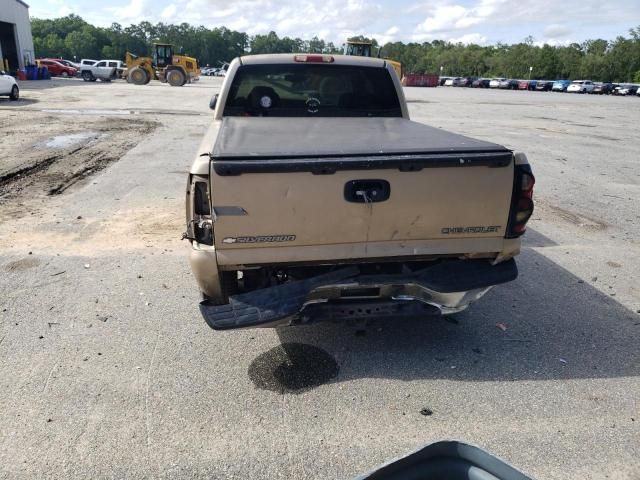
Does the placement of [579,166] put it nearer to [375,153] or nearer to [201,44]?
[375,153]

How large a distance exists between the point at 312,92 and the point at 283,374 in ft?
11.4

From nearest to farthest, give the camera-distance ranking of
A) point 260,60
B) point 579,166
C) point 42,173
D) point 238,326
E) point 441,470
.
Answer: point 441,470
point 238,326
point 260,60
point 42,173
point 579,166

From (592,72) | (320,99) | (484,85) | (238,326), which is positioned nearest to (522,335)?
(238,326)

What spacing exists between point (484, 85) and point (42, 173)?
81.7 meters

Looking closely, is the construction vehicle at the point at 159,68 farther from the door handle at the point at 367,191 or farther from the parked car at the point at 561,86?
the parked car at the point at 561,86

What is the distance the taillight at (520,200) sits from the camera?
340 cm

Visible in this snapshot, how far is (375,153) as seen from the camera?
10.6 feet

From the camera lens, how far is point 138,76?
144 feet

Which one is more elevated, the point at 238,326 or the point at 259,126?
the point at 259,126

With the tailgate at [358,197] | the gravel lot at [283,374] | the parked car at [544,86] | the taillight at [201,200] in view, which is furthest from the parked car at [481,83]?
the taillight at [201,200]

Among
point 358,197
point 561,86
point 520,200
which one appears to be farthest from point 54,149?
point 561,86

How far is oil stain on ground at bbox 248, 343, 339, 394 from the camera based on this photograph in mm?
3422

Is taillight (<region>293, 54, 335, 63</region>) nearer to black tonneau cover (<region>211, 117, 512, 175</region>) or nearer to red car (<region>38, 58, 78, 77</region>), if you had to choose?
black tonneau cover (<region>211, 117, 512, 175</region>)

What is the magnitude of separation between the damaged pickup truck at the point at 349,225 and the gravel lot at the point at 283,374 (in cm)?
52
